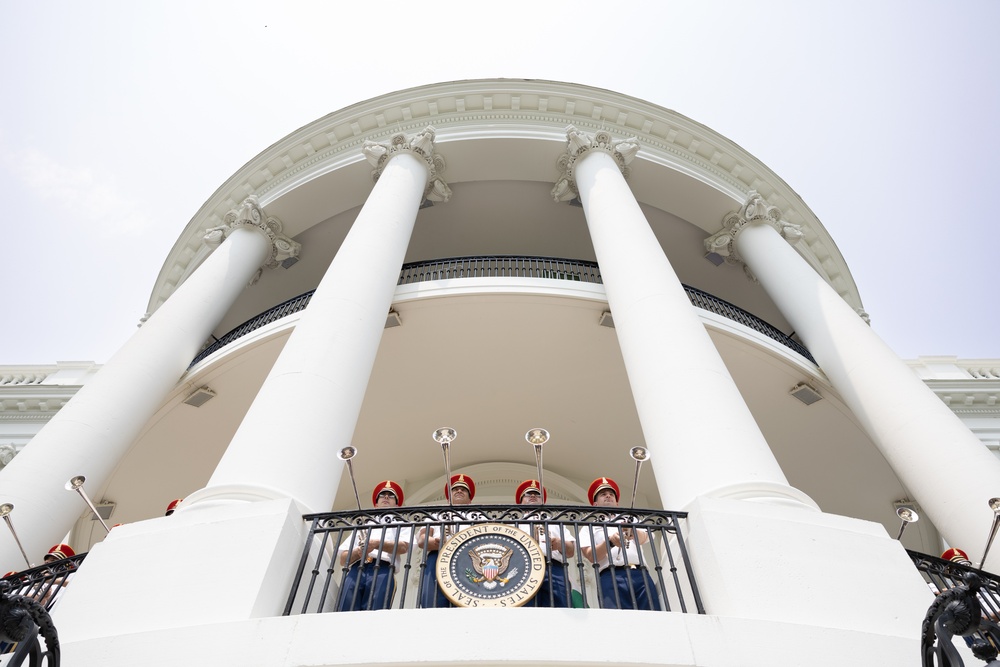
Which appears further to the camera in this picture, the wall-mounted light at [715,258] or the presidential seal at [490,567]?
the wall-mounted light at [715,258]

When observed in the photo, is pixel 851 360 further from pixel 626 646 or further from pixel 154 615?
pixel 154 615

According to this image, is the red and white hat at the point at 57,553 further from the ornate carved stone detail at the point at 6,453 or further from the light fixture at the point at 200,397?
the ornate carved stone detail at the point at 6,453

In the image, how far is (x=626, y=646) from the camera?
3.42 metres

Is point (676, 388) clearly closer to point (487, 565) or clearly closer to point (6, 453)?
point (487, 565)

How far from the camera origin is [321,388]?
6.01 meters

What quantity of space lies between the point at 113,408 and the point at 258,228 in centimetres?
557

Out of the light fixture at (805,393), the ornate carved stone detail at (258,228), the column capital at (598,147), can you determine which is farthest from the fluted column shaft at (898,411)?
the ornate carved stone detail at (258,228)

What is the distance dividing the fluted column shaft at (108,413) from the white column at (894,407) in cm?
888

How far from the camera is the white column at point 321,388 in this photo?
197 inches

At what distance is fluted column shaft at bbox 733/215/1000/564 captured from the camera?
6.68 metres

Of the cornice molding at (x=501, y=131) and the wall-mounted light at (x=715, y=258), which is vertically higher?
the cornice molding at (x=501, y=131)

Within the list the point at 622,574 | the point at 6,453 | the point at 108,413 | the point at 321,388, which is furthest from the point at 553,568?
the point at 6,453

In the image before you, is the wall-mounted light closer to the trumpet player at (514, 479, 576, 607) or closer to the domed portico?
the domed portico

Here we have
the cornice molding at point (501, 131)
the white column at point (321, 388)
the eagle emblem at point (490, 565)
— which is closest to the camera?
the eagle emblem at point (490, 565)
